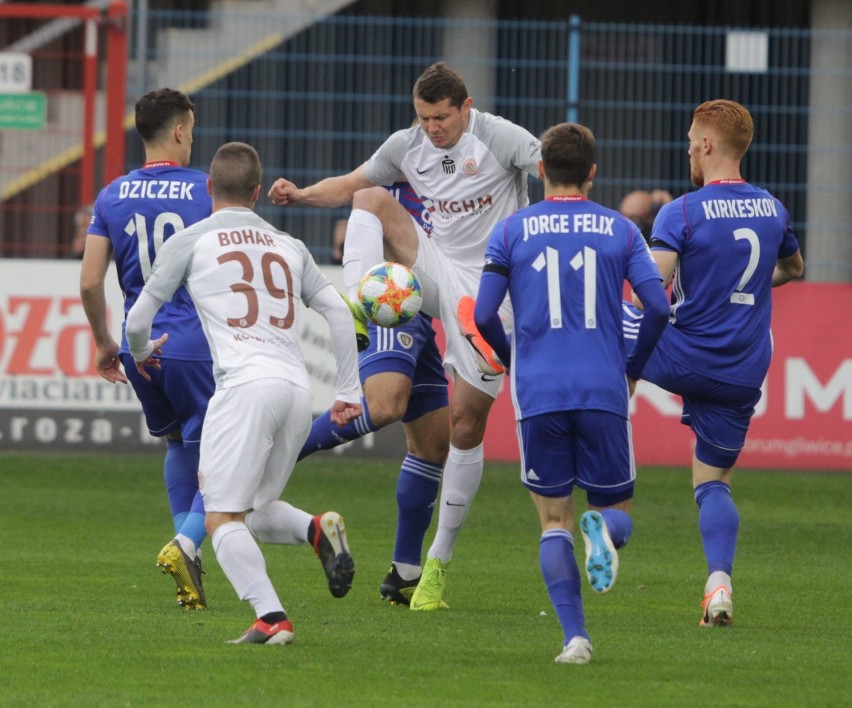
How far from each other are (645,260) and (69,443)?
8.44 m

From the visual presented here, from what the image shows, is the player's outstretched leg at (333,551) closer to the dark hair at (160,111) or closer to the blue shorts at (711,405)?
the blue shorts at (711,405)

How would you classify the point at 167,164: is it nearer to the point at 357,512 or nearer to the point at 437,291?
the point at 437,291

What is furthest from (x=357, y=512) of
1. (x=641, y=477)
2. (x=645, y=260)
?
(x=645, y=260)

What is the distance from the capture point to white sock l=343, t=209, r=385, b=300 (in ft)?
25.7

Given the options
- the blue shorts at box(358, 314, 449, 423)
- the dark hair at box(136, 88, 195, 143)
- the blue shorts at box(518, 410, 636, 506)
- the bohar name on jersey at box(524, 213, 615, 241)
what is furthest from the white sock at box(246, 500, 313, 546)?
the dark hair at box(136, 88, 195, 143)

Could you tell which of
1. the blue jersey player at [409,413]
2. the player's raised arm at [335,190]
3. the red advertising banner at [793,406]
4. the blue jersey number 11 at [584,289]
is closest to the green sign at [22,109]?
the red advertising banner at [793,406]

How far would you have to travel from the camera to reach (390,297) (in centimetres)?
725

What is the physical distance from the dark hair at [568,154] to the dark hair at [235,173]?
1045 millimetres

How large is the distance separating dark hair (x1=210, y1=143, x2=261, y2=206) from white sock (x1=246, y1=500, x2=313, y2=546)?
1077mm

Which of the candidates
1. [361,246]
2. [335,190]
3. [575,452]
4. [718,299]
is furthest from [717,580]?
[335,190]

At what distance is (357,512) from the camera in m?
10.9

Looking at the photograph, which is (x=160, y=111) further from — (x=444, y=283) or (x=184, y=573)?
(x=184, y=573)

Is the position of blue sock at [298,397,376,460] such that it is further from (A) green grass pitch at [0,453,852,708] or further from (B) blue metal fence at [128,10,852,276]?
(B) blue metal fence at [128,10,852,276]

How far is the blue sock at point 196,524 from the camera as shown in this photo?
23.5 feet
